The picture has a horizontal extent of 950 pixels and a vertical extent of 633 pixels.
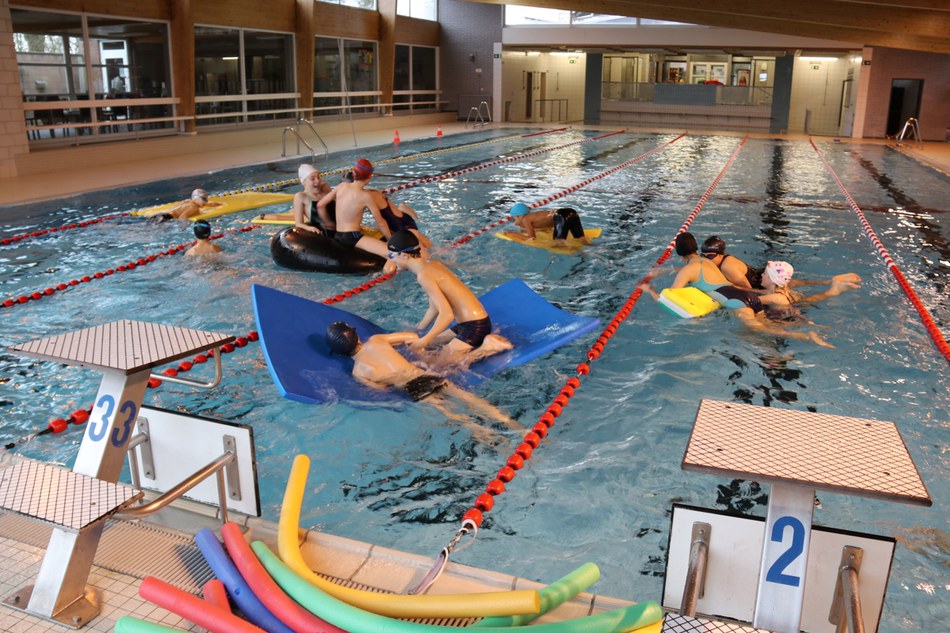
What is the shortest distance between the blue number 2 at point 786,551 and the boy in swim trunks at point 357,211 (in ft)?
19.2

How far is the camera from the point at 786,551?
70.2 inches

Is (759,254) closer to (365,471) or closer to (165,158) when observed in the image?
(365,471)

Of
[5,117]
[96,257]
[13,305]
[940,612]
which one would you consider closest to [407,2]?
[5,117]

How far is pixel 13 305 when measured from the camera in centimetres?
648

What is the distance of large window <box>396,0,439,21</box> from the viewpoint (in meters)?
26.2

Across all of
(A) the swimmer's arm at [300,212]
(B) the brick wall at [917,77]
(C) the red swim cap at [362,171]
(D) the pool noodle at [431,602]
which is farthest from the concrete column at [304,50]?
(D) the pool noodle at [431,602]

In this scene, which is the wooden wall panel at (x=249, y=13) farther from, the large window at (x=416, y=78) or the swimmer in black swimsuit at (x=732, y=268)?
the swimmer in black swimsuit at (x=732, y=268)

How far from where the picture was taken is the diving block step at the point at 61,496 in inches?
86.7

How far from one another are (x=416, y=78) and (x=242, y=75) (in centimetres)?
944

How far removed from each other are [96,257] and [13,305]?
1.73 m

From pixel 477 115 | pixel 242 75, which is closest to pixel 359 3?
pixel 242 75

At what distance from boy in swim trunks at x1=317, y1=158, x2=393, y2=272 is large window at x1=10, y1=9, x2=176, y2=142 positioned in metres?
8.71

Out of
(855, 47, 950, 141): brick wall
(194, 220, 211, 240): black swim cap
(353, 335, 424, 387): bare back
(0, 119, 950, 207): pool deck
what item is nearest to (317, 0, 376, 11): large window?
(0, 119, 950, 207): pool deck

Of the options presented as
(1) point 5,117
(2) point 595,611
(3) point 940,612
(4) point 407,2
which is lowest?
(3) point 940,612
